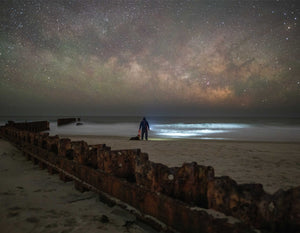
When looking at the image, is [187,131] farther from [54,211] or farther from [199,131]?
[54,211]

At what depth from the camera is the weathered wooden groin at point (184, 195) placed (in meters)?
1.31

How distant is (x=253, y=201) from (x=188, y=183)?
1.94ft

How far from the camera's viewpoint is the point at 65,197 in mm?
3014

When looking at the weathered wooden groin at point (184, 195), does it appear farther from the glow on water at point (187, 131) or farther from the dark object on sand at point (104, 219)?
the glow on water at point (187, 131)

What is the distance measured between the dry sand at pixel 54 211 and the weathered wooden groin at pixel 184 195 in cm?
23

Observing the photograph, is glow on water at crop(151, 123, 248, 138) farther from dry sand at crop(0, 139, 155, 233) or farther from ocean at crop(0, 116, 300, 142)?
dry sand at crop(0, 139, 155, 233)

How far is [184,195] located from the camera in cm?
186

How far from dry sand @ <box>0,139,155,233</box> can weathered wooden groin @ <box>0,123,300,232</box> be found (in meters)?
0.23

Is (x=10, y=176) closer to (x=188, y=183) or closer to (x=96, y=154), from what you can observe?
(x=96, y=154)

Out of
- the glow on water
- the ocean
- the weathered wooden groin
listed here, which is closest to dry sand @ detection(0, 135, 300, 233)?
the weathered wooden groin

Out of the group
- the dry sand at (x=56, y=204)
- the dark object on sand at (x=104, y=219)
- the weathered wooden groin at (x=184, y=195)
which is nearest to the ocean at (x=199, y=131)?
the dry sand at (x=56, y=204)

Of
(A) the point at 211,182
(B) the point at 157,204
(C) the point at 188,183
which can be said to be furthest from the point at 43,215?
(A) the point at 211,182

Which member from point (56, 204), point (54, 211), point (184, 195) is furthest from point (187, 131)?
point (184, 195)

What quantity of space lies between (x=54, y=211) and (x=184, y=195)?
6.30 ft
